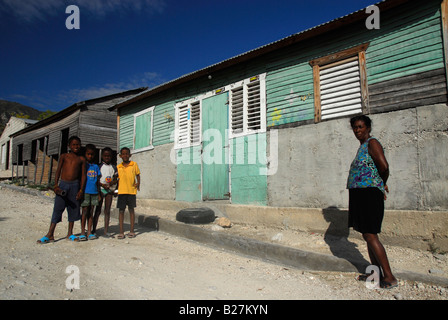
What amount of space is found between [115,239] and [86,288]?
8.33 feet

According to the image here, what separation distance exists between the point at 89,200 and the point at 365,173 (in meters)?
4.47

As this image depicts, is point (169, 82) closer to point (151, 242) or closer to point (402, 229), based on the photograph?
point (151, 242)

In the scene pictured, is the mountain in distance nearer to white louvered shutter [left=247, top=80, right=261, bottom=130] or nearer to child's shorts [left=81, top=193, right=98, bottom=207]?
white louvered shutter [left=247, top=80, right=261, bottom=130]

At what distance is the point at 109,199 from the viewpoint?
5.44 metres

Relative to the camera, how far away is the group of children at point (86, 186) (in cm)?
473

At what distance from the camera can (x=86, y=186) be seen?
16.5 feet

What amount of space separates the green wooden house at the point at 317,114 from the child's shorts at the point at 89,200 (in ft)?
10.8

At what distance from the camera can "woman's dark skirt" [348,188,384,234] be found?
116 inches

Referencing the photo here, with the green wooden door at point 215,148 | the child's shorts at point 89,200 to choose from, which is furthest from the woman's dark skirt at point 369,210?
the green wooden door at point 215,148

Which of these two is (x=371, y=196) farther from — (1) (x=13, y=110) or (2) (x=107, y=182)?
(1) (x=13, y=110)

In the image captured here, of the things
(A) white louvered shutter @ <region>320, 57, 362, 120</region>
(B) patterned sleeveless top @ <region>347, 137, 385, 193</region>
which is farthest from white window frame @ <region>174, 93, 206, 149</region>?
(B) patterned sleeveless top @ <region>347, 137, 385, 193</region>

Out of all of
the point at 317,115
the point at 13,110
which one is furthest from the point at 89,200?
the point at 13,110
